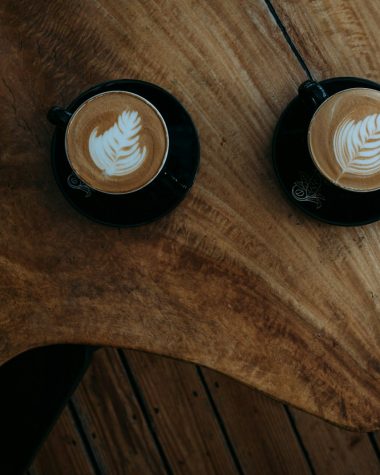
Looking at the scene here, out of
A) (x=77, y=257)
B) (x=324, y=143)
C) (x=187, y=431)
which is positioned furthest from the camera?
(x=187, y=431)

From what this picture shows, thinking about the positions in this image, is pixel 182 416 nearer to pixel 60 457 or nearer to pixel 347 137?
pixel 60 457

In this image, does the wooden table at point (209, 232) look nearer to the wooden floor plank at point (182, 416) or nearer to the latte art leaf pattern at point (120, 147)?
the latte art leaf pattern at point (120, 147)

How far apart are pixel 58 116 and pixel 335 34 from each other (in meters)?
0.47

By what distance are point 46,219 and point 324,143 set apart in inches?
17.7

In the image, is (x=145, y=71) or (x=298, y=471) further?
(x=298, y=471)

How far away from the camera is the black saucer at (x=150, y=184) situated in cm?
79

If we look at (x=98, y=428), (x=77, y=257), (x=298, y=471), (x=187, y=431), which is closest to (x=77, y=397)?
(x=98, y=428)

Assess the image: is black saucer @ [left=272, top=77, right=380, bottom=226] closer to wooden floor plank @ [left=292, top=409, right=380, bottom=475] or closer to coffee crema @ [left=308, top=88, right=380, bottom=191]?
coffee crema @ [left=308, top=88, right=380, bottom=191]

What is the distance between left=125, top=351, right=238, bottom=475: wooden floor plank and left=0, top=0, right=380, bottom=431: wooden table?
0.67m

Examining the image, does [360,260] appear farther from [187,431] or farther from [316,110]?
[187,431]

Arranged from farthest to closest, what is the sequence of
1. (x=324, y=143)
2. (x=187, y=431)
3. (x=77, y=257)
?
(x=187, y=431), (x=77, y=257), (x=324, y=143)

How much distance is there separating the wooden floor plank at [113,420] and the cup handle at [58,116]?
2.87 ft

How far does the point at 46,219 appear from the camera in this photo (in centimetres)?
83

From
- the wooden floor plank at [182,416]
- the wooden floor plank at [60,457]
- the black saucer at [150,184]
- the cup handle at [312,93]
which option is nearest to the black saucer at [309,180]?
the cup handle at [312,93]
